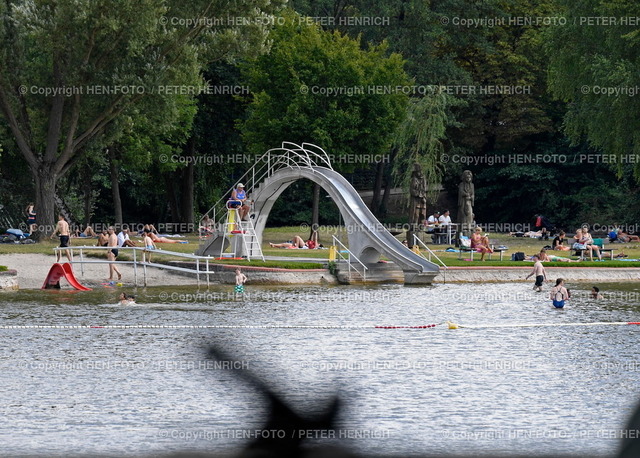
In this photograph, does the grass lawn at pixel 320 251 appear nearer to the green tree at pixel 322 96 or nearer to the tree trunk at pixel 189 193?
the tree trunk at pixel 189 193

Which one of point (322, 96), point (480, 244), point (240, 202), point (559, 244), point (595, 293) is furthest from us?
point (322, 96)

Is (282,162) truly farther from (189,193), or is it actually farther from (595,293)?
(189,193)

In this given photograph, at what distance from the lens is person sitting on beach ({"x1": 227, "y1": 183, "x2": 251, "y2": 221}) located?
41.2 metres

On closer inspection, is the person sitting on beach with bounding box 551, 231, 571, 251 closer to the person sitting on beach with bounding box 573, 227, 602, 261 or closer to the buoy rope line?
the person sitting on beach with bounding box 573, 227, 602, 261

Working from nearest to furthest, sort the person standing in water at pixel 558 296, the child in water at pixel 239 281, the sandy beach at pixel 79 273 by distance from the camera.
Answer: the person standing in water at pixel 558 296
the child in water at pixel 239 281
the sandy beach at pixel 79 273

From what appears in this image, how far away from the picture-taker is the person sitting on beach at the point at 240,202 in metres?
41.2

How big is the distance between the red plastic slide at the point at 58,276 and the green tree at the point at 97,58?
11.9 meters

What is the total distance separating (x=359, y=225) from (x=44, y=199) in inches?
683

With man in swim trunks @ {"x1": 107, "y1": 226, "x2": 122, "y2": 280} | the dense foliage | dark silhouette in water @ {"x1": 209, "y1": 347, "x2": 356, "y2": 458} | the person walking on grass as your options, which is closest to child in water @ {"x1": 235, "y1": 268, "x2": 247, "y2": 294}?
man in swim trunks @ {"x1": 107, "y1": 226, "x2": 122, "y2": 280}

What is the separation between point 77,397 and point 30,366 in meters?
3.79

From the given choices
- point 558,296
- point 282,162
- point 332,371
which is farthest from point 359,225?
point 332,371

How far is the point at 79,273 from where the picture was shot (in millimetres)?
38625

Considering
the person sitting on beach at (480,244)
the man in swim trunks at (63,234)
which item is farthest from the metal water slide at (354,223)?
the man in swim trunks at (63,234)

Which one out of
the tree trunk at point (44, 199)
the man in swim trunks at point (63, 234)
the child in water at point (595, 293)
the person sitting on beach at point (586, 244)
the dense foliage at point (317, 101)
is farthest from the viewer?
the tree trunk at point (44, 199)
